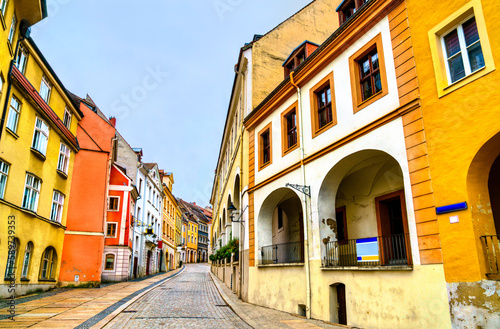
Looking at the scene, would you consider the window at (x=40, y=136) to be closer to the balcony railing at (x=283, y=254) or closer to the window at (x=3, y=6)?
the window at (x=3, y=6)

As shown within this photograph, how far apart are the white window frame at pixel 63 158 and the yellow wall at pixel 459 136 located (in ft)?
60.4

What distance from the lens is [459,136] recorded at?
732 cm

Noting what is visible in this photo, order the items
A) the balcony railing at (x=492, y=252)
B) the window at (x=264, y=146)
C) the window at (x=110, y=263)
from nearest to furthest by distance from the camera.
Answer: the balcony railing at (x=492, y=252) < the window at (x=264, y=146) < the window at (x=110, y=263)

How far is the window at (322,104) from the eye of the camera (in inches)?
461

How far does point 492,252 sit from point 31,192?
56.3 ft

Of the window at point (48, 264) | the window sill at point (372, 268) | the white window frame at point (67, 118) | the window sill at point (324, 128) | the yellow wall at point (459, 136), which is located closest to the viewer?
the yellow wall at point (459, 136)

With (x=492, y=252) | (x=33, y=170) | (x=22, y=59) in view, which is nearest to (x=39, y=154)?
(x=33, y=170)

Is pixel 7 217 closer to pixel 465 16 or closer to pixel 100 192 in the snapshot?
pixel 100 192

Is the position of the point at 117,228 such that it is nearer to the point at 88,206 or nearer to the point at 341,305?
the point at 88,206

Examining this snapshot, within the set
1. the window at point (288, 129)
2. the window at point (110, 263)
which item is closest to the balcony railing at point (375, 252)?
the window at point (288, 129)

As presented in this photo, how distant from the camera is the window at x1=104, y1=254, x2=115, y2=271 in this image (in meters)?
27.9

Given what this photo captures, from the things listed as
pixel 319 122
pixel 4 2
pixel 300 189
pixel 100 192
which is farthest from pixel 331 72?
pixel 100 192

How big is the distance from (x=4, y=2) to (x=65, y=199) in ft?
39.9

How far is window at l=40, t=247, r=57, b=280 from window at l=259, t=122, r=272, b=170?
1162 centimetres
